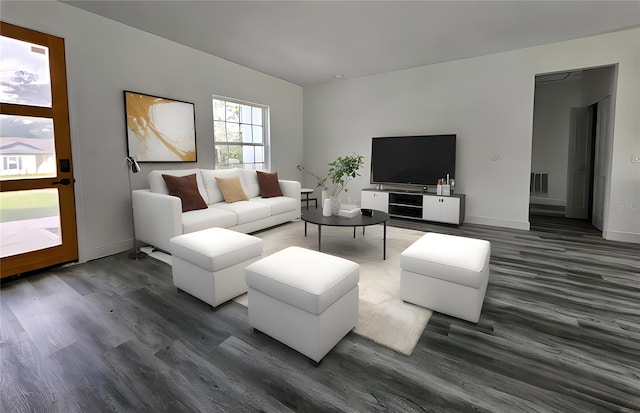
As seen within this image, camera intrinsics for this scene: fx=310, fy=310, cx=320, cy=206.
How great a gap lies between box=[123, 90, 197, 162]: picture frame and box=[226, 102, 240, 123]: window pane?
800 mm

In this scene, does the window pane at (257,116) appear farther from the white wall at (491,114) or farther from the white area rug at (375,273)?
the white area rug at (375,273)

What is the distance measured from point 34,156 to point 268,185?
2.77m

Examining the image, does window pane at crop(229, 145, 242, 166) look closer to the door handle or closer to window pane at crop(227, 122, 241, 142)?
window pane at crop(227, 122, 241, 142)

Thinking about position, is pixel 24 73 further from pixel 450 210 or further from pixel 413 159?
pixel 450 210

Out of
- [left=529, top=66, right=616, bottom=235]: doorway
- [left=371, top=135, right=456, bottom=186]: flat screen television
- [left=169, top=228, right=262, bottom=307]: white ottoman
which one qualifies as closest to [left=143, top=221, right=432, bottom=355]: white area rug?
[left=169, top=228, right=262, bottom=307]: white ottoman

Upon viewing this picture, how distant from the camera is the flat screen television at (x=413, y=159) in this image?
5.14 meters

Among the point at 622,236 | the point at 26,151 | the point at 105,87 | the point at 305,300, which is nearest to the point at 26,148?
the point at 26,151

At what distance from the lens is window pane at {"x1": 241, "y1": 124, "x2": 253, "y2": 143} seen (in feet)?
18.2

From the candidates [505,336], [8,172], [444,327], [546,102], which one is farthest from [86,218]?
[546,102]

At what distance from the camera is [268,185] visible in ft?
16.3

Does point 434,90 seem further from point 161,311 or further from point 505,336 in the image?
point 161,311

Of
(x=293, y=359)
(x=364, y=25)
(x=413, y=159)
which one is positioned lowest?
(x=293, y=359)

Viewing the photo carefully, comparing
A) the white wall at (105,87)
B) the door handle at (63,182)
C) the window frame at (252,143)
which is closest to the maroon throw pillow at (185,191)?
the white wall at (105,87)

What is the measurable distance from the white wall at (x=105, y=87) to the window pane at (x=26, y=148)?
0.22 m
